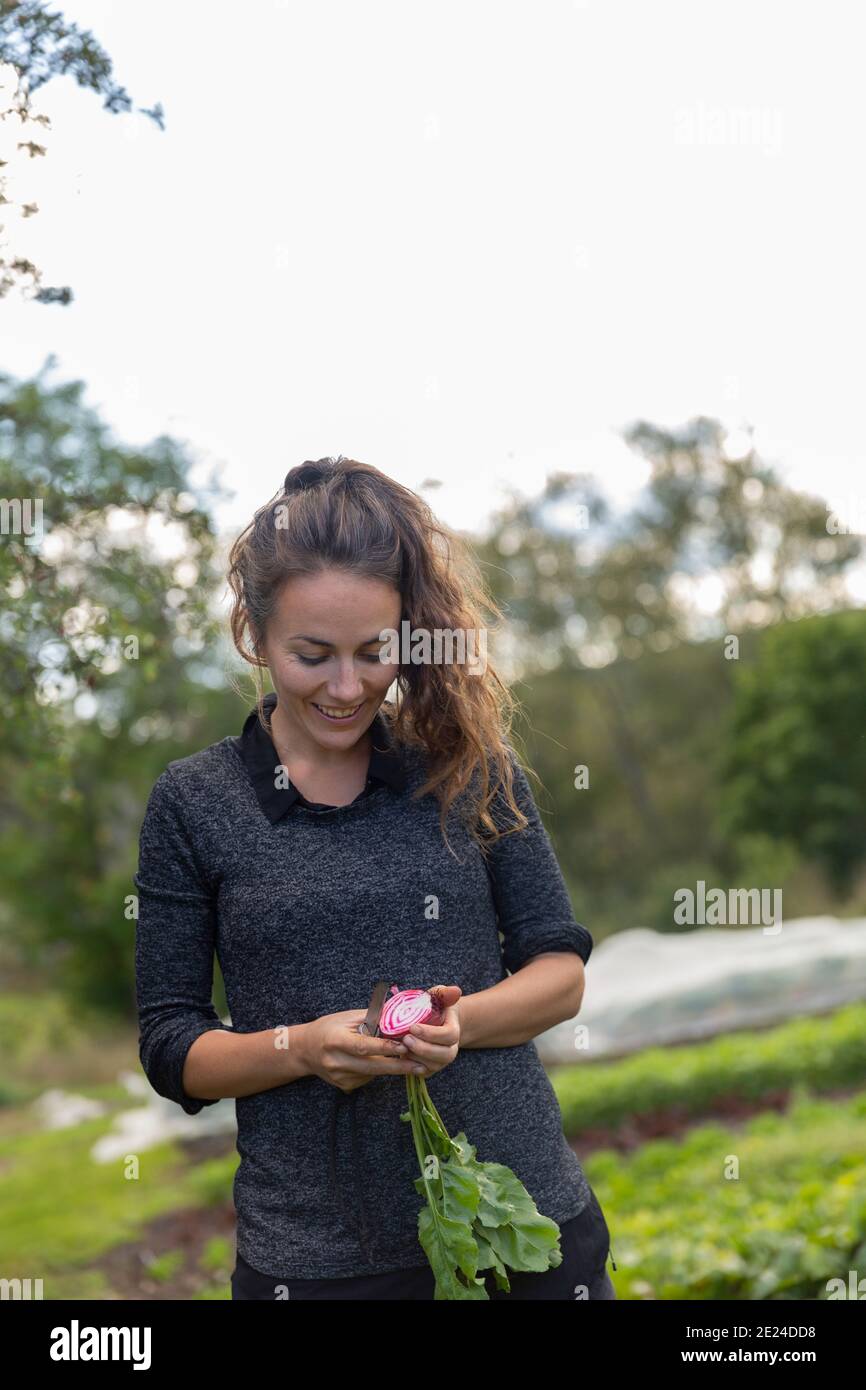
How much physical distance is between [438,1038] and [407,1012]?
0.18 ft

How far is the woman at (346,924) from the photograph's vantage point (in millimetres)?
1915

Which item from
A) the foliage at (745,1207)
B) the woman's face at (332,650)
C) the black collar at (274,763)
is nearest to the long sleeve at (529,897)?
the black collar at (274,763)

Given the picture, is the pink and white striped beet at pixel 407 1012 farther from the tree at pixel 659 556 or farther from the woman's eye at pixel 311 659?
the tree at pixel 659 556

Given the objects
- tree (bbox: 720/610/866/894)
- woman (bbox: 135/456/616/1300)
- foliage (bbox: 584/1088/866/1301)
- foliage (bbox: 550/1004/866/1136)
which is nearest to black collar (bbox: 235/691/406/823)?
woman (bbox: 135/456/616/1300)

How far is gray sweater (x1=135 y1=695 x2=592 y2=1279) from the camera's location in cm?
192

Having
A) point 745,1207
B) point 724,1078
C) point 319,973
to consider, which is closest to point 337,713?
point 319,973

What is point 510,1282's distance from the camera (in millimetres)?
1957

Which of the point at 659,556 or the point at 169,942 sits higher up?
the point at 659,556

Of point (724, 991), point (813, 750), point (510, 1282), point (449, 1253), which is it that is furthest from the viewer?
point (813, 750)

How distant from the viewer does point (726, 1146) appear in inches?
310

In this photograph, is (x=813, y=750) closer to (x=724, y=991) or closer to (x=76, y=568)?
(x=724, y=991)

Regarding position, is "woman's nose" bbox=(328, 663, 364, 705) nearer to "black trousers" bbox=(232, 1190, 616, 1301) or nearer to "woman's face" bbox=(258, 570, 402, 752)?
"woman's face" bbox=(258, 570, 402, 752)

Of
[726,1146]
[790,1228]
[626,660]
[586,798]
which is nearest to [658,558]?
[626,660]

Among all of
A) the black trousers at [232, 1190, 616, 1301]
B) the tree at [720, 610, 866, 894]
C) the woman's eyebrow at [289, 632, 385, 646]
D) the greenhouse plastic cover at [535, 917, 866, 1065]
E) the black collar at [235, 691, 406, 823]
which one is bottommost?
the black trousers at [232, 1190, 616, 1301]
